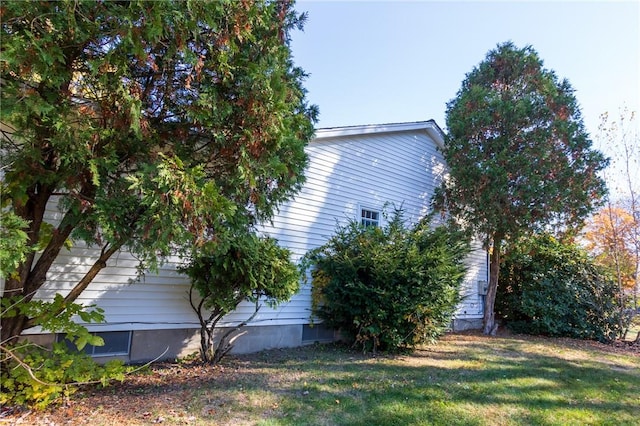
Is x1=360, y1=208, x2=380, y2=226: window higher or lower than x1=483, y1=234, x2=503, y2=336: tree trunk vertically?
higher

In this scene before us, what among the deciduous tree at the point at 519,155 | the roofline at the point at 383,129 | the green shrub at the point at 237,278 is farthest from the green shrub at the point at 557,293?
→ the green shrub at the point at 237,278

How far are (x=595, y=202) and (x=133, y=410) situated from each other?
1101 centimetres

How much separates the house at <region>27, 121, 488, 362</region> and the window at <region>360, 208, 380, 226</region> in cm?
3

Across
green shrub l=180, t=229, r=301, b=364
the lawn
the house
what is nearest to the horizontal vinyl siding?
the house

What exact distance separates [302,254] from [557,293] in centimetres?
801

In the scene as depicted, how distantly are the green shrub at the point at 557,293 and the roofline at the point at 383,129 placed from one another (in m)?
3.85

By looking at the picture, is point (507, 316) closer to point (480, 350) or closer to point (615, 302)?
point (615, 302)

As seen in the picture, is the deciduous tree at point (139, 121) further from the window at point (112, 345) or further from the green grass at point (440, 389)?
the green grass at point (440, 389)

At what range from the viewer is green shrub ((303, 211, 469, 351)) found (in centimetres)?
699

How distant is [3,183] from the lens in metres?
3.75

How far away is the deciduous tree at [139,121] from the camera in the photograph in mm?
3199

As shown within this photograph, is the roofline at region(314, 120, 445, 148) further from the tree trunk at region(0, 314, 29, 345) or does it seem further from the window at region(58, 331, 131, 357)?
the tree trunk at region(0, 314, 29, 345)

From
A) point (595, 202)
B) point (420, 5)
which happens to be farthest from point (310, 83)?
point (595, 202)

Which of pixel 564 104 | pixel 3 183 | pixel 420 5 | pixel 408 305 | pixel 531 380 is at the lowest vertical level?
pixel 531 380
